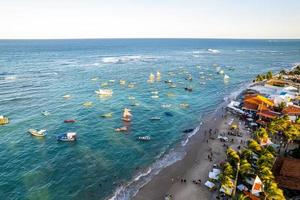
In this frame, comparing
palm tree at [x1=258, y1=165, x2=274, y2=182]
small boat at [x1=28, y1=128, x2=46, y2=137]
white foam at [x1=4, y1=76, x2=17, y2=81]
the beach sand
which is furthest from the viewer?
white foam at [x1=4, y1=76, x2=17, y2=81]

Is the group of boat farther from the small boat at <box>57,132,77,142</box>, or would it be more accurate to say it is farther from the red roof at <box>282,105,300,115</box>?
the red roof at <box>282,105,300,115</box>

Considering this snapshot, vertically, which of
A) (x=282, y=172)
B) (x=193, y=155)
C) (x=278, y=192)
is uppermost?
(x=278, y=192)

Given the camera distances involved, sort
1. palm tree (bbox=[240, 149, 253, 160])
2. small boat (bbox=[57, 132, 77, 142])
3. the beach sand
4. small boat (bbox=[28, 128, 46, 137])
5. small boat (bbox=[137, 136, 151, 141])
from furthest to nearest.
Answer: small boat (bbox=[28, 128, 46, 137])
small boat (bbox=[137, 136, 151, 141])
small boat (bbox=[57, 132, 77, 142])
palm tree (bbox=[240, 149, 253, 160])
the beach sand

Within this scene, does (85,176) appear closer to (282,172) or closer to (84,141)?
(84,141)

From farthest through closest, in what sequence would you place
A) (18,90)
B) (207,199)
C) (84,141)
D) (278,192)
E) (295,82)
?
(295,82) → (18,90) → (84,141) → (207,199) → (278,192)

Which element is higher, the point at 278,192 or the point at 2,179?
the point at 278,192

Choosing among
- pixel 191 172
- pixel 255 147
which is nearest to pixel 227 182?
pixel 191 172

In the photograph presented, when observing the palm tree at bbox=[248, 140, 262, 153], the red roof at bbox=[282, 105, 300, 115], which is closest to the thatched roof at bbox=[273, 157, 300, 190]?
the palm tree at bbox=[248, 140, 262, 153]

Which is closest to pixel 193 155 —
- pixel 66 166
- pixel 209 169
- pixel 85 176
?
pixel 209 169
